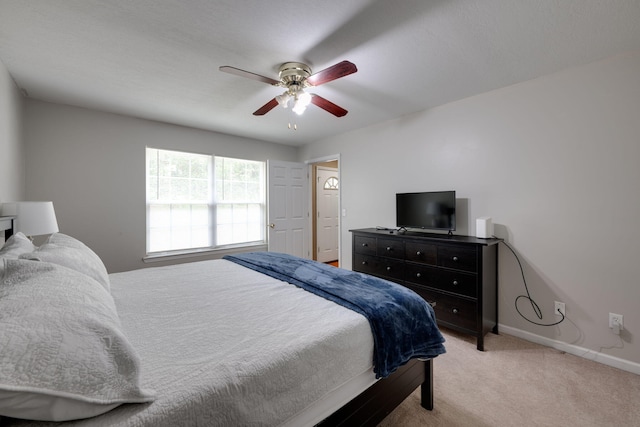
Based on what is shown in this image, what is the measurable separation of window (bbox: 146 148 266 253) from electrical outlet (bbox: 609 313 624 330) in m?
4.25

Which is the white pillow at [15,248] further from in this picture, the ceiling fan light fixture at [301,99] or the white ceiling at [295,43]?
the ceiling fan light fixture at [301,99]

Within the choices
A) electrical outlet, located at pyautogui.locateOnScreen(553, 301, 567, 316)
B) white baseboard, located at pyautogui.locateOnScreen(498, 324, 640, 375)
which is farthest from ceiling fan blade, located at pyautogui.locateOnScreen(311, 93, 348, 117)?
white baseboard, located at pyautogui.locateOnScreen(498, 324, 640, 375)

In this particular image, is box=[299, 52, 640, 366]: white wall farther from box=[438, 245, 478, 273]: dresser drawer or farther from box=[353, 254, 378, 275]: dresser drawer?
box=[353, 254, 378, 275]: dresser drawer

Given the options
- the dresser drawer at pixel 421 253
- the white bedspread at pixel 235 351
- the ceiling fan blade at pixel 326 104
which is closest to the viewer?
the white bedspread at pixel 235 351

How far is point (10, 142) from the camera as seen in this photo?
2.37m

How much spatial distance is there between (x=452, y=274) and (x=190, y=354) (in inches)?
93.3

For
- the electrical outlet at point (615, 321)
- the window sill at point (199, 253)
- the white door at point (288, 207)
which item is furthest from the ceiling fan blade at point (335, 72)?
the window sill at point (199, 253)

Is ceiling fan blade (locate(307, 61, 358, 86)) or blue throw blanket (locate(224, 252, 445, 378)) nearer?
blue throw blanket (locate(224, 252, 445, 378))

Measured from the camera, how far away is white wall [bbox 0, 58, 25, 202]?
215 cm

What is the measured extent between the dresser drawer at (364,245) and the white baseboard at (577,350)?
1520 mm

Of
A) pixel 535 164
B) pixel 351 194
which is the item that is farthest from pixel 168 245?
pixel 535 164

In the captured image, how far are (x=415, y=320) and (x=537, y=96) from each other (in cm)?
245

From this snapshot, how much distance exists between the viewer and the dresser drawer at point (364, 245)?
336 centimetres

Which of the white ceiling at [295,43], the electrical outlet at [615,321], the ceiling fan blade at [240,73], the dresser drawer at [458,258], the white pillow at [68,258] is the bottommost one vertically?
the electrical outlet at [615,321]
